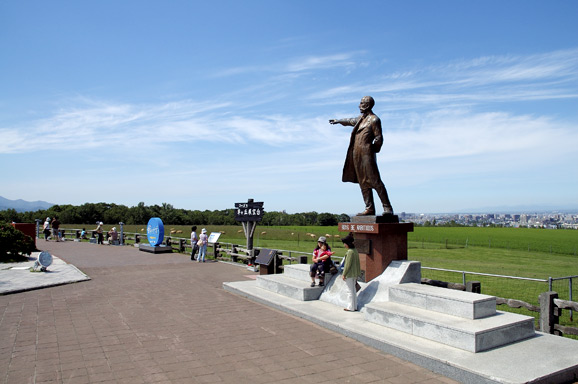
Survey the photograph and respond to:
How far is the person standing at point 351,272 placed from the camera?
8180mm

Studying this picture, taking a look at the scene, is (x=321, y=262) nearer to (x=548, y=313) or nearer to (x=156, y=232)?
(x=548, y=313)

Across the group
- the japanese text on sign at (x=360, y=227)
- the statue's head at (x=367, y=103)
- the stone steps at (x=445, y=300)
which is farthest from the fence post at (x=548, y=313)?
the statue's head at (x=367, y=103)

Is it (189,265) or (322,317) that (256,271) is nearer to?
(189,265)

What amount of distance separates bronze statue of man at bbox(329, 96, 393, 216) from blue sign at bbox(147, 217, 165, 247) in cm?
1535

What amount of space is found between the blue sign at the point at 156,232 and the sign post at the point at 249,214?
6359 millimetres

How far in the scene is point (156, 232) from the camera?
2258cm

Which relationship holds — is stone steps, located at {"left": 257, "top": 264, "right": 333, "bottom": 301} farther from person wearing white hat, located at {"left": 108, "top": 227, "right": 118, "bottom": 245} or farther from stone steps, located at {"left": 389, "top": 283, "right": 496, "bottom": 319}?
person wearing white hat, located at {"left": 108, "top": 227, "right": 118, "bottom": 245}

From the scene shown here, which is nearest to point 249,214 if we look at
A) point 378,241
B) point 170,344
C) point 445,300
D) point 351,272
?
point 378,241

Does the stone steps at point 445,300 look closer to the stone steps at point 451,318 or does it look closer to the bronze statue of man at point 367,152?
the stone steps at point 451,318

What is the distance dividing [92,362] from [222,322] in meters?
2.64

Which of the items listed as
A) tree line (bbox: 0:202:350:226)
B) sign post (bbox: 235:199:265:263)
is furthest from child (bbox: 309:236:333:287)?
tree line (bbox: 0:202:350:226)

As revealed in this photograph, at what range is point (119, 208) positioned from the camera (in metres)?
54.9

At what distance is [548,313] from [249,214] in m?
11.9

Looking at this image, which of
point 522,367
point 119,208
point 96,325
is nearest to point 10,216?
point 119,208
